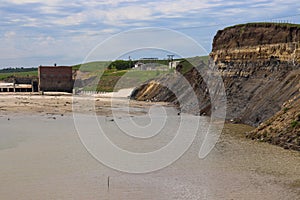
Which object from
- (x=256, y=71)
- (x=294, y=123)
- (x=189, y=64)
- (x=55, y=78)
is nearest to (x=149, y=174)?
→ (x=294, y=123)

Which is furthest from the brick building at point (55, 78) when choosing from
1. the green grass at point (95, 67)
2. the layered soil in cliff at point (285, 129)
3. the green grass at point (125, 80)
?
the layered soil in cliff at point (285, 129)

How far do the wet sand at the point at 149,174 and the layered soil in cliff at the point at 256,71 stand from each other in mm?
3474

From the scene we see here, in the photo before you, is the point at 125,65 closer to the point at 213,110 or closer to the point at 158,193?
the point at 213,110

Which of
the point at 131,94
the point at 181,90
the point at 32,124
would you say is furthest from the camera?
the point at 131,94

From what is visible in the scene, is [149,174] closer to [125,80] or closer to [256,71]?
[256,71]

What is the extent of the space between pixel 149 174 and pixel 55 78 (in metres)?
77.6

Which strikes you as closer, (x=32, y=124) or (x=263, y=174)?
(x=263, y=174)

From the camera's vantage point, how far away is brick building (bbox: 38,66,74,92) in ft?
313

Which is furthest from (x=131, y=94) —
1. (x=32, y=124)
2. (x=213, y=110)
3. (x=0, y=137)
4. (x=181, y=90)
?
(x=0, y=137)

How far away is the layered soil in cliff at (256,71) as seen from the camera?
38469mm

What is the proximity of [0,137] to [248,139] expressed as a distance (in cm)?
1764

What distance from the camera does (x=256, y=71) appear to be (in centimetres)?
5003

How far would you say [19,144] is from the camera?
29.7 m

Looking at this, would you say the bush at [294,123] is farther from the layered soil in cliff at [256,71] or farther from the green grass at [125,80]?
the green grass at [125,80]
